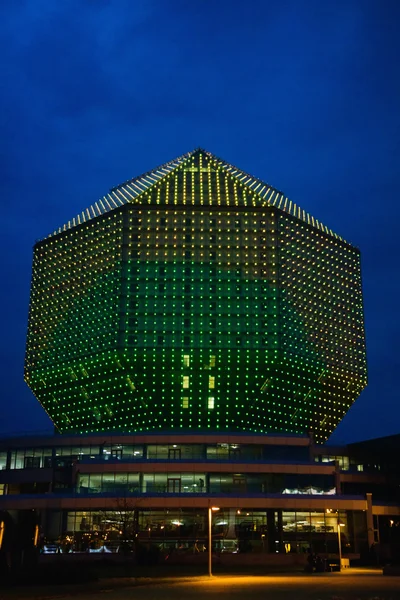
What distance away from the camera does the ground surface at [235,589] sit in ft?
A: 109

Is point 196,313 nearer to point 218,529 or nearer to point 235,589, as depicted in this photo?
point 218,529

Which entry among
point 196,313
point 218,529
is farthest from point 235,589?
point 196,313

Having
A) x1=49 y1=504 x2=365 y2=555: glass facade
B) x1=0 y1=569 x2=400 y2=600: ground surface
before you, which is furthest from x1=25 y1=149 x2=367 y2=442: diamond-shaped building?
x1=0 y1=569 x2=400 y2=600: ground surface

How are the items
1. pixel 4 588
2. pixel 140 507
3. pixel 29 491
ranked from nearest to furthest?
pixel 4 588 < pixel 140 507 < pixel 29 491

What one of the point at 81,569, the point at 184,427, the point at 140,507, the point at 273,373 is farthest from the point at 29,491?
the point at 81,569

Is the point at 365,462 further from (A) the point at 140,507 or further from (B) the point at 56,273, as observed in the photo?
(B) the point at 56,273

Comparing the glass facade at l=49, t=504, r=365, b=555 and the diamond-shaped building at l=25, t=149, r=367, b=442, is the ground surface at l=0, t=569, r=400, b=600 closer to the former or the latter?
the glass facade at l=49, t=504, r=365, b=555

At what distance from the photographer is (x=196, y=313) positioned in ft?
353

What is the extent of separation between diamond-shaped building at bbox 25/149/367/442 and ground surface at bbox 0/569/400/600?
192 ft

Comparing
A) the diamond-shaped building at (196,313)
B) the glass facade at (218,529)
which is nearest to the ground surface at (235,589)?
the glass facade at (218,529)

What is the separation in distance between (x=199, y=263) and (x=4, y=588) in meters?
76.3

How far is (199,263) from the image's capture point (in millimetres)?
109562

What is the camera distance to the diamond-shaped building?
107 meters

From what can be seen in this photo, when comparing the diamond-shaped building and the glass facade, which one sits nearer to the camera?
the glass facade
